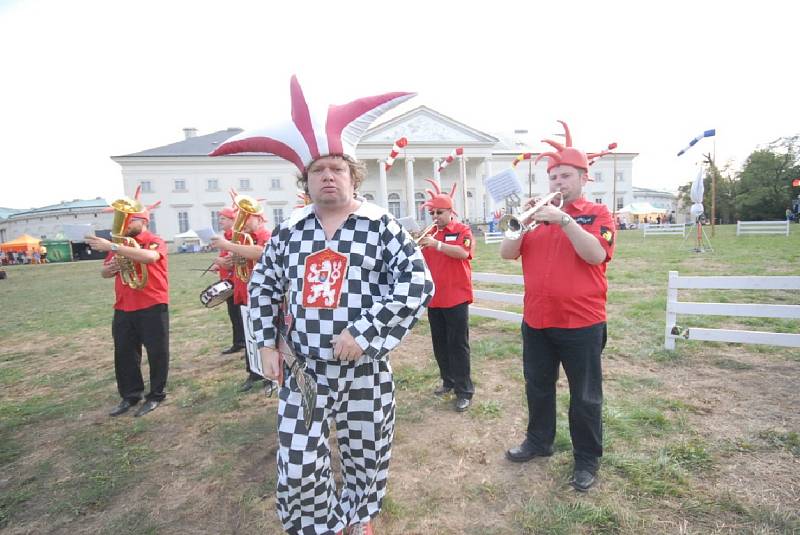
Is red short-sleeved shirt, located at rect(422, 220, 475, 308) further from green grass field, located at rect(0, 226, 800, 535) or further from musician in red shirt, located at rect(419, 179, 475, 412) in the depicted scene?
green grass field, located at rect(0, 226, 800, 535)

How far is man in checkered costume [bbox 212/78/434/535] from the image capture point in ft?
6.20

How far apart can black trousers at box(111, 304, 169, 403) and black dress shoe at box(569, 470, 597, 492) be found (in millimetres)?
3833

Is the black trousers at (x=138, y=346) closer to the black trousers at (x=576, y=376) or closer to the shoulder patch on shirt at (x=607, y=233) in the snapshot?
the black trousers at (x=576, y=376)

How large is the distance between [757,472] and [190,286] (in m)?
15.2

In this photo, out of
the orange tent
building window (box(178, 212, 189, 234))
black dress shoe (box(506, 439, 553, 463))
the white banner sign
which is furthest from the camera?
building window (box(178, 212, 189, 234))

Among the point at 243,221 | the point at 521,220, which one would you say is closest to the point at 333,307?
the point at 521,220

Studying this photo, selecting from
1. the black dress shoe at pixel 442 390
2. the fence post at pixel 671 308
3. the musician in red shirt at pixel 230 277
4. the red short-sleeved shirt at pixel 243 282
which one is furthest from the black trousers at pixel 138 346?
the fence post at pixel 671 308

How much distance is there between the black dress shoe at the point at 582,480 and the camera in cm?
257

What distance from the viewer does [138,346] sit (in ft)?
13.8

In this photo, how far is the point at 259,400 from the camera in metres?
4.37

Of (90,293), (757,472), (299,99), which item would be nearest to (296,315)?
(299,99)

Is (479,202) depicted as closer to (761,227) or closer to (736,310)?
(761,227)

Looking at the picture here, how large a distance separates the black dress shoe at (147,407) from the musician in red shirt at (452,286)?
3.05 m

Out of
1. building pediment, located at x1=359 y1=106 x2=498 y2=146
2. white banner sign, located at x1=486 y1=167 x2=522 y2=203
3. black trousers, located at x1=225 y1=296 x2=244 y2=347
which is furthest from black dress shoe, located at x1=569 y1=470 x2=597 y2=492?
building pediment, located at x1=359 y1=106 x2=498 y2=146
